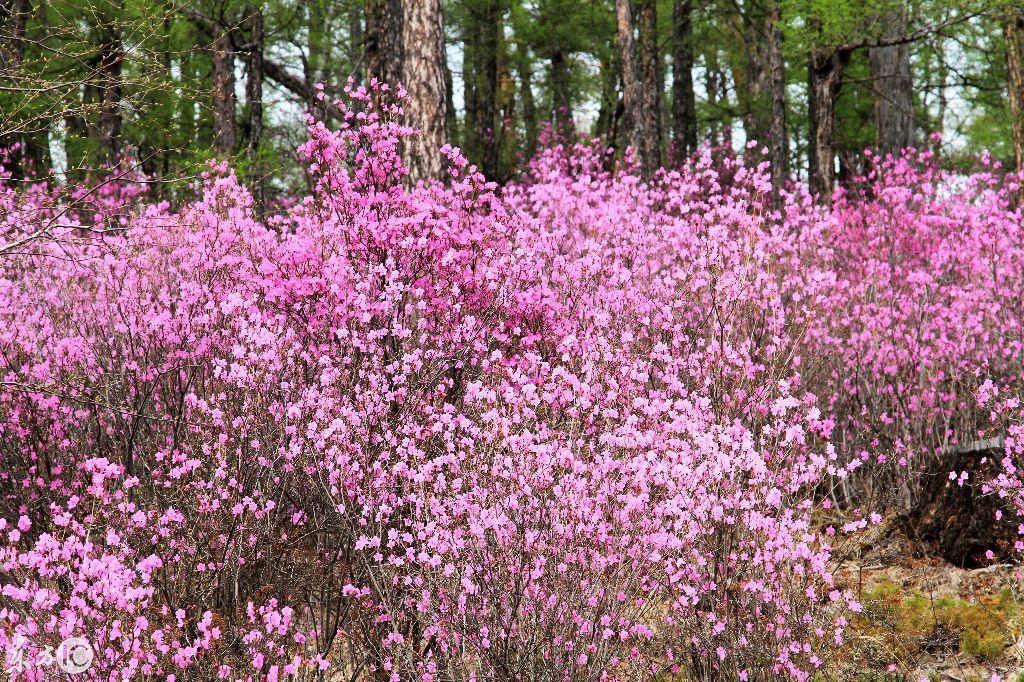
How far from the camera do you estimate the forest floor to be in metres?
4.82

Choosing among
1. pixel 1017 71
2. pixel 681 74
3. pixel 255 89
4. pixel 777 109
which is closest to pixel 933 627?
pixel 1017 71

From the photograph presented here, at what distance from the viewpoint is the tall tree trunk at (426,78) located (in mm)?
8453

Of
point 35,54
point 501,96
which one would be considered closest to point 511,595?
point 35,54

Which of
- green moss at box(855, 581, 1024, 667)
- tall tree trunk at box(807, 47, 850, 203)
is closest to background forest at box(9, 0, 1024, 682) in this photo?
green moss at box(855, 581, 1024, 667)

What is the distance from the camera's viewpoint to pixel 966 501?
5.95 meters

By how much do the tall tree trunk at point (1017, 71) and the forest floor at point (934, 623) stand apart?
6.44 metres

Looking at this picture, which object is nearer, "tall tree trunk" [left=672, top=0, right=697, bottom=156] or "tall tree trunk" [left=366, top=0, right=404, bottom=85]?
"tall tree trunk" [left=366, top=0, right=404, bottom=85]

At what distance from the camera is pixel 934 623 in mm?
5203

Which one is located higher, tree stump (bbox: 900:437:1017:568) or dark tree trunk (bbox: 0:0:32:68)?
dark tree trunk (bbox: 0:0:32:68)

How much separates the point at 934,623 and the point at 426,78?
20.8ft

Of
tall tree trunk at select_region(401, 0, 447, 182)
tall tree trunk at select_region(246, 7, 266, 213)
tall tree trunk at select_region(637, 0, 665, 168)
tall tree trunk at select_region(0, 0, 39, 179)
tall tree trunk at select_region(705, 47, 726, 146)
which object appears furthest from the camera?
tall tree trunk at select_region(705, 47, 726, 146)

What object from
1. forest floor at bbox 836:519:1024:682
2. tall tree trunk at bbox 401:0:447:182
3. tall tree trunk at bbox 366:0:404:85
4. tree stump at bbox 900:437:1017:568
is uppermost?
tall tree trunk at bbox 366:0:404:85

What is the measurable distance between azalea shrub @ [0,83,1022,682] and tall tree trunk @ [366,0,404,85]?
10.3 ft

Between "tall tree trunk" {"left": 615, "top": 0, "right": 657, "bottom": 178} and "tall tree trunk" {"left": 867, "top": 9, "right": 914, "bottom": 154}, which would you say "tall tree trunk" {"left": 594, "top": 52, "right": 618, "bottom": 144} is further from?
"tall tree trunk" {"left": 867, "top": 9, "right": 914, "bottom": 154}
